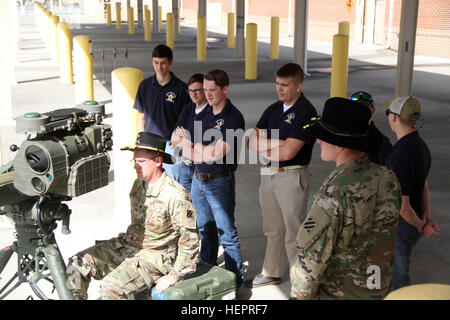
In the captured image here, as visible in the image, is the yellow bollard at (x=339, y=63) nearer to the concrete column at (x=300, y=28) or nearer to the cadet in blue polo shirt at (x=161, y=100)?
the concrete column at (x=300, y=28)

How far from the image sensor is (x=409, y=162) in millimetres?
4242

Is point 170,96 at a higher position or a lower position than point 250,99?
higher

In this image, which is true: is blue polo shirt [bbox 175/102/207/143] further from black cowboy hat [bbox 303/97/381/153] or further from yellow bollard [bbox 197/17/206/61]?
yellow bollard [bbox 197/17/206/61]

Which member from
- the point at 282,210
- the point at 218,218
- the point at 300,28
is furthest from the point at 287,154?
the point at 300,28

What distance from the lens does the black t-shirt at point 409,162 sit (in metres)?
4.24

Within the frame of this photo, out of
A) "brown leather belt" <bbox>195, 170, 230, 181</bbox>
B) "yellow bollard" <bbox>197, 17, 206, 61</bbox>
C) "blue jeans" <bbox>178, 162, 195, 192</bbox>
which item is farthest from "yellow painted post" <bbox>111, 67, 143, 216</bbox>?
"yellow bollard" <bbox>197, 17, 206, 61</bbox>

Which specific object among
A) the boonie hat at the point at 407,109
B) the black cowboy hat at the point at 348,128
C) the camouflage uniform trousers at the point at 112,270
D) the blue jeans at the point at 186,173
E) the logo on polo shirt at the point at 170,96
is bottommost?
the camouflage uniform trousers at the point at 112,270

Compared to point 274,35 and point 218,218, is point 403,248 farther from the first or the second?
point 274,35

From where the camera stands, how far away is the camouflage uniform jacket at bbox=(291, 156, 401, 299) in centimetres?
285

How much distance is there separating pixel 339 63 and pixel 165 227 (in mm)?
10864

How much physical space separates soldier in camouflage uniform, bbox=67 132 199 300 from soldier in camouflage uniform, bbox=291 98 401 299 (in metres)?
1.26

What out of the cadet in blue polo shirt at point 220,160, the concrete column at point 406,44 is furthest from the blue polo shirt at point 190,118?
the concrete column at point 406,44

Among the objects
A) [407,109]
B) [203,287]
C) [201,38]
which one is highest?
[407,109]

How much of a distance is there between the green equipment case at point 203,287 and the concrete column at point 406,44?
9.46 metres
